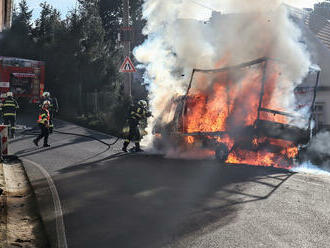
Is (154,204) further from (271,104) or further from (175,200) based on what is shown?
(271,104)

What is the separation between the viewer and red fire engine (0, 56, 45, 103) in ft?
71.8

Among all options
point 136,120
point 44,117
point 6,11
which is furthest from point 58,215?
point 6,11

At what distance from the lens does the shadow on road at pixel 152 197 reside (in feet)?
15.9

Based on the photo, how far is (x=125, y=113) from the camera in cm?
1717

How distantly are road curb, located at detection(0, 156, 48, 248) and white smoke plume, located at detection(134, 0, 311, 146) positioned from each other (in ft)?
18.7

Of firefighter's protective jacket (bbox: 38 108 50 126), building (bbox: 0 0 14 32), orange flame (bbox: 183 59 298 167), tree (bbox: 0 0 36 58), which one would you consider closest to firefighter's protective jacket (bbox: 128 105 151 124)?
orange flame (bbox: 183 59 298 167)

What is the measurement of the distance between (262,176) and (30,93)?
57.3 ft

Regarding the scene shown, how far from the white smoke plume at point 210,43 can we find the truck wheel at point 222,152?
2.08m

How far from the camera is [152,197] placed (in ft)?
21.2

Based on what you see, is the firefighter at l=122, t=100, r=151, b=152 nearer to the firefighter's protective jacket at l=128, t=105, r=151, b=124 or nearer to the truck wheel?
the firefighter's protective jacket at l=128, t=105, r=151, b=124

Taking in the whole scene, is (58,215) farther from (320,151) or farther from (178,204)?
(320,151)

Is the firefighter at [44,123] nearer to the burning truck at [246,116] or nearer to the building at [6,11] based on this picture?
the building at [6,11]

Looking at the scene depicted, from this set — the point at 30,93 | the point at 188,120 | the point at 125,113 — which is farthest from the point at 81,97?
the point at 188,120

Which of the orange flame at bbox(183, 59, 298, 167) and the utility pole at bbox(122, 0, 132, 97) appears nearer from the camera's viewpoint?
the orange flame at bbox(183, 59, 298, 167)
